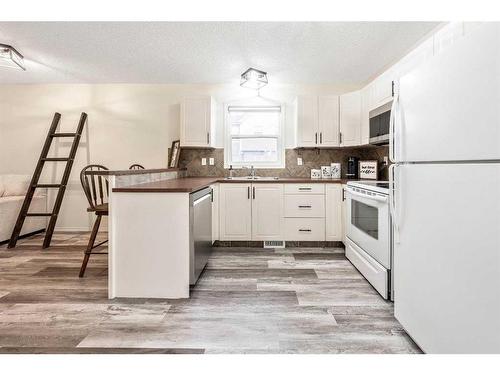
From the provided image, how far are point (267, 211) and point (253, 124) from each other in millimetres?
1522

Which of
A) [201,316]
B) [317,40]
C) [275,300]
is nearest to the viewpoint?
[201,316]

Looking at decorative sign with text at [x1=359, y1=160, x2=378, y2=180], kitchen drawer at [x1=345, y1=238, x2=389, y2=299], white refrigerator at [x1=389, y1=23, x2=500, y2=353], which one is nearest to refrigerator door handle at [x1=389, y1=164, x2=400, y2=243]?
white refrigerator at [x1=389, y1=23, x2=500, y2=353]

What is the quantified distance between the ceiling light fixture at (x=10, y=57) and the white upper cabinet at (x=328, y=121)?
12.1 ft

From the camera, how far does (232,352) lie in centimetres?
168

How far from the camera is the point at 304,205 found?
4.01m

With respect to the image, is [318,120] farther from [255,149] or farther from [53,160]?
[53,160]

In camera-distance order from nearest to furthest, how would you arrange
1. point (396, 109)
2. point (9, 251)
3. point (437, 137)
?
point (437, 137)
point (396, 109)
point (9, 251)

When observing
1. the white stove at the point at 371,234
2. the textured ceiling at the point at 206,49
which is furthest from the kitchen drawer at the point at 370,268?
the textured ceiling at the point at 206,49

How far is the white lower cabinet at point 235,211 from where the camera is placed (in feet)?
13.2

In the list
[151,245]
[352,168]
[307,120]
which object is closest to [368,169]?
[352,168]

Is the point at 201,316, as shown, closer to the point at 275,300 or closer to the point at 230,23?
the point at 275,300

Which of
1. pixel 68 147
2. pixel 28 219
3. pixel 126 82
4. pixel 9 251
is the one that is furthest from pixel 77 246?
pixel 126 82

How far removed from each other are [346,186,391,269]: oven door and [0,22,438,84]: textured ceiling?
159 cm

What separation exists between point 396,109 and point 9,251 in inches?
176
